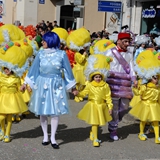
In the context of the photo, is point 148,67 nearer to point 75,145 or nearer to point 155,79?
point 155,79

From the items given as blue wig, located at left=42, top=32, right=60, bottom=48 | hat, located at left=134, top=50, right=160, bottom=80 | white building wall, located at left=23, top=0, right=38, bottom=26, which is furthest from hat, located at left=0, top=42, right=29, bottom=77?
white building wall, located at left=23, top=0, right=38, bottom=26

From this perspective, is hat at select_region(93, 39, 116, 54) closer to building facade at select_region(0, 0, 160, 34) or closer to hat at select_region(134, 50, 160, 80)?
hat at select_region(134, 50, 160, 80)

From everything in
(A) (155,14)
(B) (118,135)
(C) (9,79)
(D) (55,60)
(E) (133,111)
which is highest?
(A) (155,14)

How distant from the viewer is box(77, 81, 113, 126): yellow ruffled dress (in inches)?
219

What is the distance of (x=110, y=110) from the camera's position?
18.5 ft

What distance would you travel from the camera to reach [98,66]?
554cm

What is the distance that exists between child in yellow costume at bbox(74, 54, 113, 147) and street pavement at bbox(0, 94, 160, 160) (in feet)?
1.04

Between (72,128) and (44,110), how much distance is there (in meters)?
1.42

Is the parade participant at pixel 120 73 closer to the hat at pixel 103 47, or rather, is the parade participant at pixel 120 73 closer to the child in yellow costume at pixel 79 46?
the hat at pixel 103 47

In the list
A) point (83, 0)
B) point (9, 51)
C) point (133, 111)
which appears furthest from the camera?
point (83, 0)

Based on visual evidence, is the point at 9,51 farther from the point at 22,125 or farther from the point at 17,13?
the point at 17,13

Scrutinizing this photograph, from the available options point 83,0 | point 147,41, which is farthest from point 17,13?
point 147,41

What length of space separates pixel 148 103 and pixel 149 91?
208 mm

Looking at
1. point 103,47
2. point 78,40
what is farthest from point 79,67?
point 103,47
